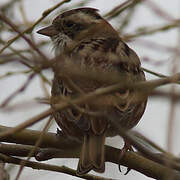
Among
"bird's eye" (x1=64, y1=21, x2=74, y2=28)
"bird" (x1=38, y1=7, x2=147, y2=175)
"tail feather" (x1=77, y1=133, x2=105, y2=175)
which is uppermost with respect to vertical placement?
"bird's eye" (x1=64, y1=21, x2=74, y2=28)

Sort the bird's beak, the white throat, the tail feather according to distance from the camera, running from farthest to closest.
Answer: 1. the bird's beak
2. the white throat
3. the tail feather

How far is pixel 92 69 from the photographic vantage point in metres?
3.83

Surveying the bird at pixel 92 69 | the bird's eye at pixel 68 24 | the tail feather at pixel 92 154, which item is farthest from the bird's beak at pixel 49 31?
the tail feather at pixel 92 154

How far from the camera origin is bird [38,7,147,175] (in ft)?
11.3

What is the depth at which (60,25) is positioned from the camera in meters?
4.81

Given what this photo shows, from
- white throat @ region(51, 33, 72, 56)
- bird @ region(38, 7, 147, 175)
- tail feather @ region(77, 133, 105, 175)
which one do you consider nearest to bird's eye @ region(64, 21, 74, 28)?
bird @ region(38, 7, 147, 175)

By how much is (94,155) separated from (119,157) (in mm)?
175

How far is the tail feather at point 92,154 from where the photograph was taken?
3.37 m

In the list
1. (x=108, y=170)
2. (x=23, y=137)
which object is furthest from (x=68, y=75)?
(x=108, y=170)

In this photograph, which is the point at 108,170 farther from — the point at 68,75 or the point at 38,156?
the point at 68,75

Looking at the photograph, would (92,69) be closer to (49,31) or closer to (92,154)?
(92,154)

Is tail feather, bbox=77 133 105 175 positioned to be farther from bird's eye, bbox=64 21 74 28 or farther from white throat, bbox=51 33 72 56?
bird's eye, bbox=64 21 74 28

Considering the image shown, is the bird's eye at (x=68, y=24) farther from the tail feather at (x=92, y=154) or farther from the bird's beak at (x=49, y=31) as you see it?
the tail feather at (x=92, y=154)

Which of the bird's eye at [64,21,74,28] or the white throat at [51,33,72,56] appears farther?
the bird's eye at [64,21,74,28]
